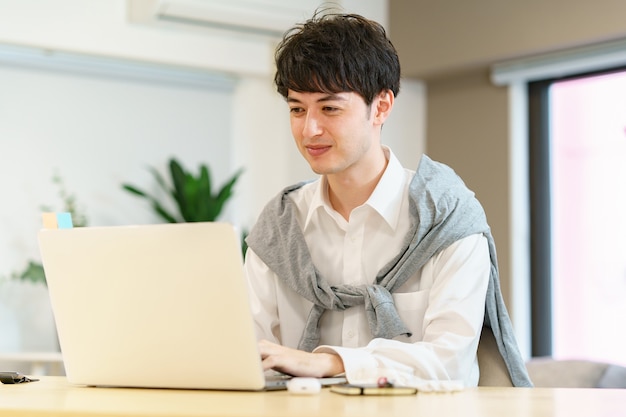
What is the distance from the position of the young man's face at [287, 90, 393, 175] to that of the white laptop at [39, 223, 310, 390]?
0.62m

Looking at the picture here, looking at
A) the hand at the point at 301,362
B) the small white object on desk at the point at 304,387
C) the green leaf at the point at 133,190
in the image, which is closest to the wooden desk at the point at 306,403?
the small white object on desk at the point at 304,387

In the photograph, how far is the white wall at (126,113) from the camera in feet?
14.8

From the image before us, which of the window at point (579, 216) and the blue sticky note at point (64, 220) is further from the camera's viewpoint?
the window at point (579, 216)

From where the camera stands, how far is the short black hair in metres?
2.06

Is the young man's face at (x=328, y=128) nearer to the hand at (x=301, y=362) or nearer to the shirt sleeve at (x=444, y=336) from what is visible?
the shirt sleeve at (x=444, y=336)

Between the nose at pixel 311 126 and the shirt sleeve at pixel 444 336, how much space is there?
37 cm

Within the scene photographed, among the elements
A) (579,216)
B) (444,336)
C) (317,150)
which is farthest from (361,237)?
(579,216)

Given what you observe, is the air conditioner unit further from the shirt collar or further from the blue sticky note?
the blue sticky note

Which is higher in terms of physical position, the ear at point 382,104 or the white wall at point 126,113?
the white wall at point 126,113

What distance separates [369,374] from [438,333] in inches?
11.1

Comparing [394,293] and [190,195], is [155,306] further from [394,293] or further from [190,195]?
[190,195]

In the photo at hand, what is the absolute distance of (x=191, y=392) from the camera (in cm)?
150

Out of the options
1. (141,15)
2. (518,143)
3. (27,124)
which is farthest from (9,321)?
(518,143)

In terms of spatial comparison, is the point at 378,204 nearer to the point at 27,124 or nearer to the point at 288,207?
the point at 288,207
